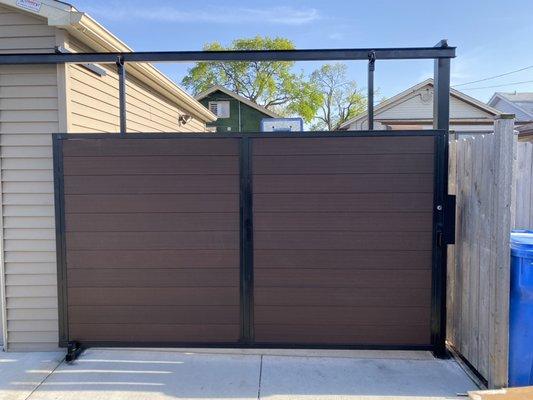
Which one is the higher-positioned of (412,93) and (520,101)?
(520,101)

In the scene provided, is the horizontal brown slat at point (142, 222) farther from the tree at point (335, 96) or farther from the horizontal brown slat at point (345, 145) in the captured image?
the tree at point (335, 96)

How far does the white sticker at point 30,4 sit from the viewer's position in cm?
361

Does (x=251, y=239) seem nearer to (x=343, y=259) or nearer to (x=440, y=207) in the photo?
(x=343, y=259)

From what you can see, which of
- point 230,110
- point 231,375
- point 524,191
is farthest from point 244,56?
point 230,110

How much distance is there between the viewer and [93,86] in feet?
14.3

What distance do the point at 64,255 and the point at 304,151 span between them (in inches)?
90.7

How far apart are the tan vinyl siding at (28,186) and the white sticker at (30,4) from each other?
148 mm

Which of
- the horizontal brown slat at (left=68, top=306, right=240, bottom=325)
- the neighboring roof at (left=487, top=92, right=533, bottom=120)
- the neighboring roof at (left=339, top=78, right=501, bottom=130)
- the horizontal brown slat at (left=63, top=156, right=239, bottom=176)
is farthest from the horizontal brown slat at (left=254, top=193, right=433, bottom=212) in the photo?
the neighboring roof at (left=487, top=92, right=533, bottom=120)

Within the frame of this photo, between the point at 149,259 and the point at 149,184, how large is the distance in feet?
2.17

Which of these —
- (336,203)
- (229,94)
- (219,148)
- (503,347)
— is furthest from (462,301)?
(229,94)

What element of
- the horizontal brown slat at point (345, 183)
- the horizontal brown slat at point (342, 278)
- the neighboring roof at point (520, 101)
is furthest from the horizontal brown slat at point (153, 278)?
the neighboring roof at point (520, 101)

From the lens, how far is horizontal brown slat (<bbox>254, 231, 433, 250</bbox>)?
3670mm

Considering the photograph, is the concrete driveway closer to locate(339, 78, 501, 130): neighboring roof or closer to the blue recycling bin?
the blue recycling bin

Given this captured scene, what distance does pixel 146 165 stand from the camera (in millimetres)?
3760
